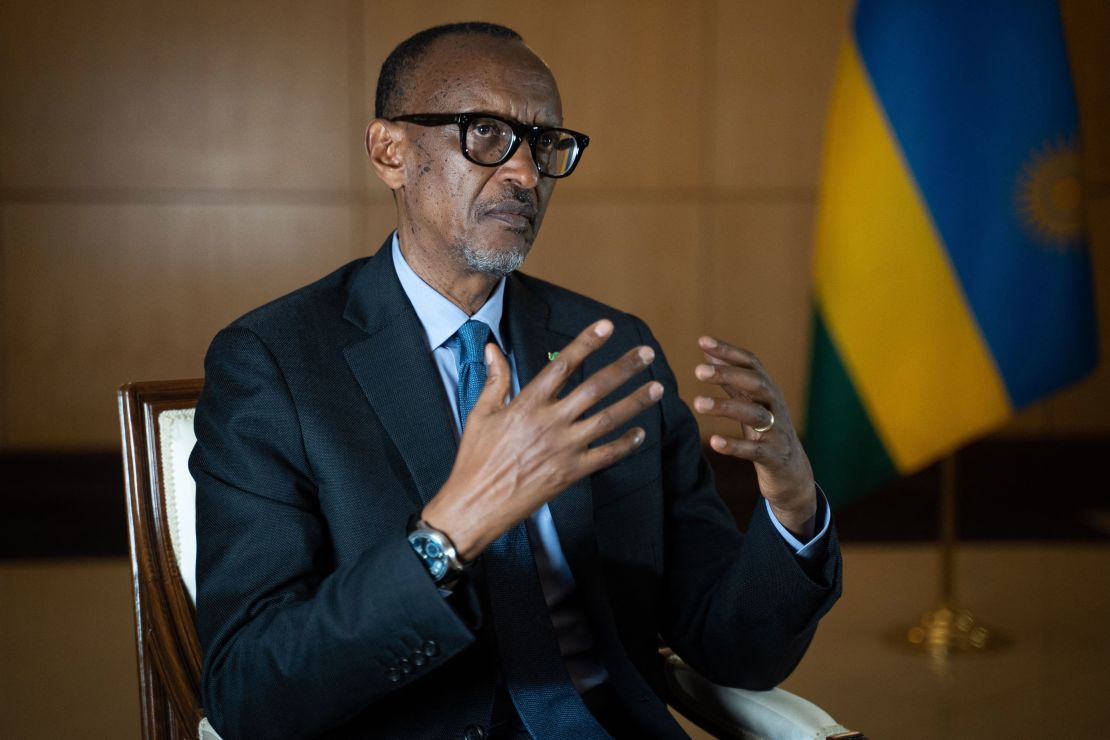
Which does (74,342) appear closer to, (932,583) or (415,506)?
(932,583)

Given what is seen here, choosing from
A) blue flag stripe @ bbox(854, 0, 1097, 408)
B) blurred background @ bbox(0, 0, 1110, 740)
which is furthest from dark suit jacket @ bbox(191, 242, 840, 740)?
blurred background @ bbox(0, 0, 1110, 740)

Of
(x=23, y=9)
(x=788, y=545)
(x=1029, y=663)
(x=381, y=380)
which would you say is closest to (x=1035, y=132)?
(x=1029, y=663)

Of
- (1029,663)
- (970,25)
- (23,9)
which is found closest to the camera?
(970,25)

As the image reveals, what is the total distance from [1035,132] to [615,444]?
282cm

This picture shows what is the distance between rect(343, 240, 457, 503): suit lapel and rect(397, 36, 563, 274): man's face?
0.14 meters

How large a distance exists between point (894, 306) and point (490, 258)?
Answer: 7.00 ft

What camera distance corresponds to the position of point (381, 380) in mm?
1583

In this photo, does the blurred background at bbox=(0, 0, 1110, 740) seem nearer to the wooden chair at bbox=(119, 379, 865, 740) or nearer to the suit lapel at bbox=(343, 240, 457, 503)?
the wooden chair at bbox=(119, 379, 865, 740)

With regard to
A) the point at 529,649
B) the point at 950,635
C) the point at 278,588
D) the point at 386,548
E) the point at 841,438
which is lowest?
the point at 950,635

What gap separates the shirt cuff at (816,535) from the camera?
5.08 feet

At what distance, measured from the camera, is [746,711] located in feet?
5.34

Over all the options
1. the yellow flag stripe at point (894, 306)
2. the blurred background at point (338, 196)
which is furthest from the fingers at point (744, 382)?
the blurred background at point (338, 196)

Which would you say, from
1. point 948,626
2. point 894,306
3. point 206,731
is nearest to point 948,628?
point 948,626

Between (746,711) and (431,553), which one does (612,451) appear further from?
(746,711)
